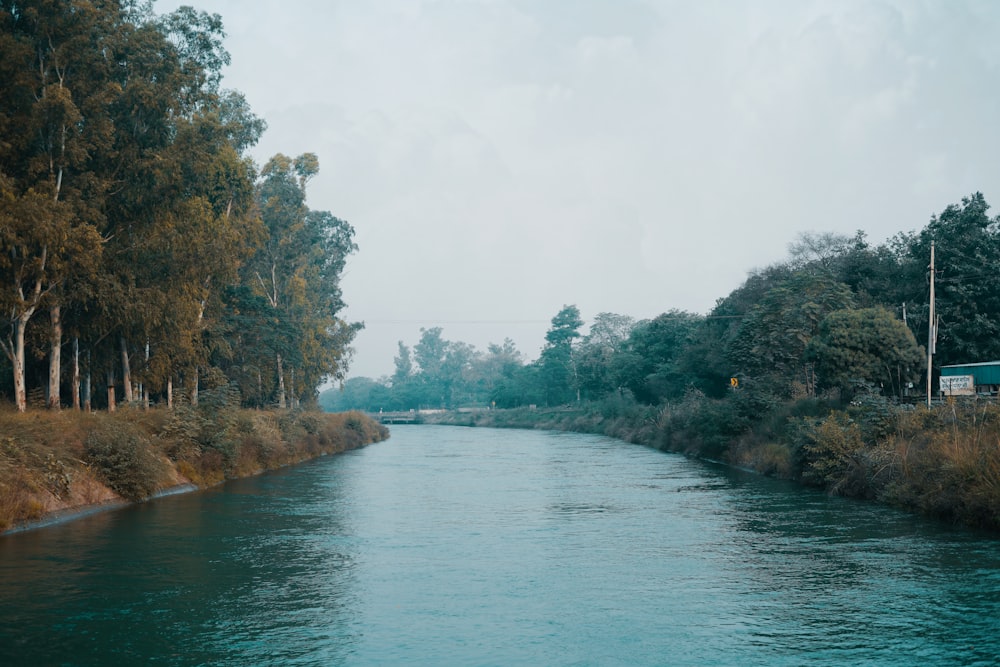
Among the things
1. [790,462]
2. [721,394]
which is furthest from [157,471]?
[721,394]

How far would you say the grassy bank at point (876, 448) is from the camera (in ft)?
71.3

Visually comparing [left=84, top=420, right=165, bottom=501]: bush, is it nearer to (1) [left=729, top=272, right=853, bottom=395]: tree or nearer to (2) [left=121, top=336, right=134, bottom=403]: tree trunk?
(2) [left=121, top=336, right=134, bottom=403]: tree trunk

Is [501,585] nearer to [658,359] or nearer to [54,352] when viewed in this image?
[54,352]

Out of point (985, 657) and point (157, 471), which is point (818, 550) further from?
point (157, 471)

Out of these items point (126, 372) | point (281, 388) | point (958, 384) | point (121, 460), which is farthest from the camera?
point (281, 388)

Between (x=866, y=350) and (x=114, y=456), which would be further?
(x=866, y=350)

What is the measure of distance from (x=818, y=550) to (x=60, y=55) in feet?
87.4

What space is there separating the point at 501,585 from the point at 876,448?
53.5 feet

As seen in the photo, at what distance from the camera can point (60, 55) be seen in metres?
28.9

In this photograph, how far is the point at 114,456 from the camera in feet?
86.5

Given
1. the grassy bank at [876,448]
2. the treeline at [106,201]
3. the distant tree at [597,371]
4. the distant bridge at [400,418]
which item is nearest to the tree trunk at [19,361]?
the treeline at [106,201]

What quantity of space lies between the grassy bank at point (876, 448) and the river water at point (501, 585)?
0.92 metres

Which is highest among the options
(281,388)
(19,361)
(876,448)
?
(19,361)

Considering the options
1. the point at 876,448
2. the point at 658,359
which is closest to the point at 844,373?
the point at 876,448
